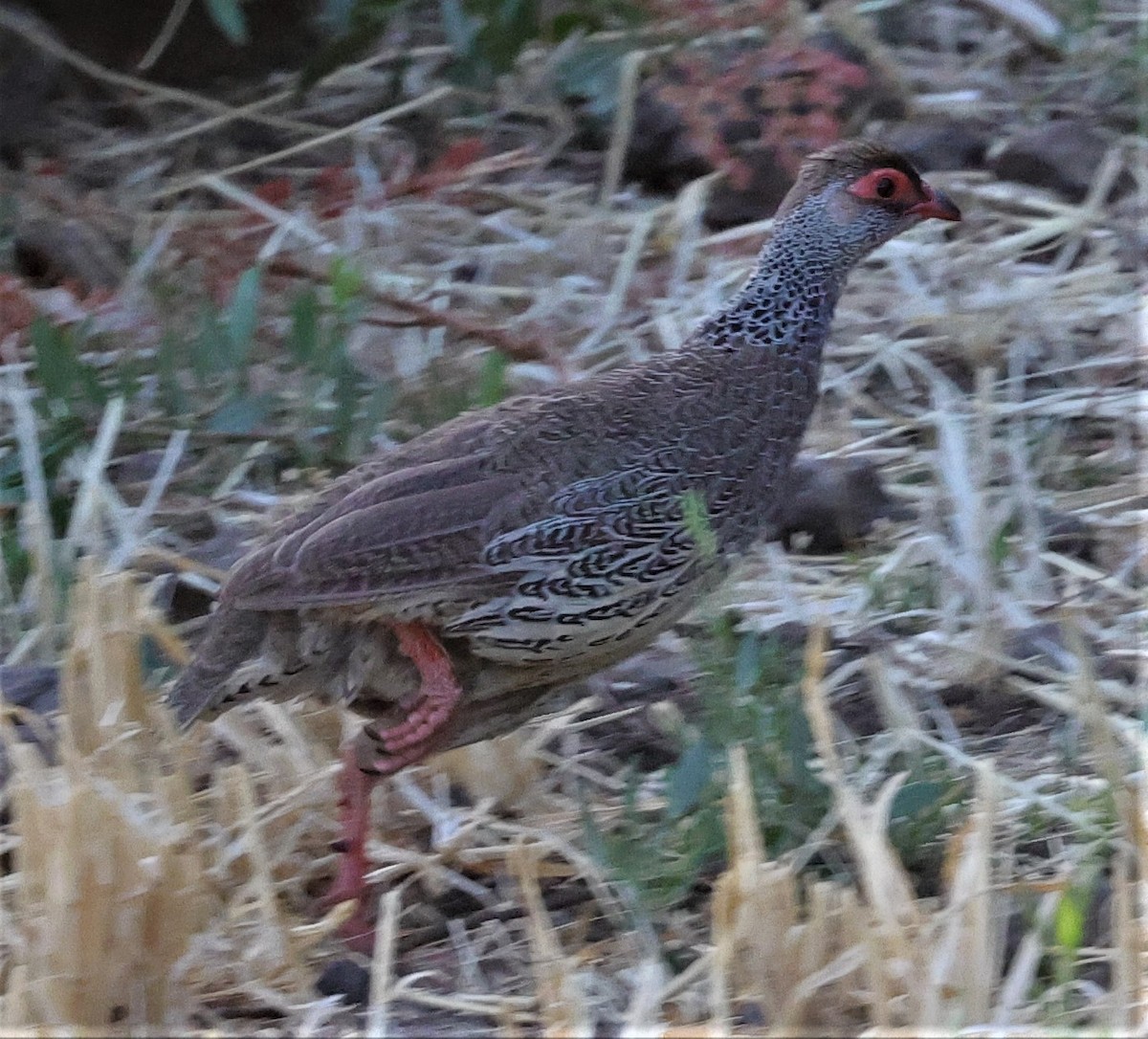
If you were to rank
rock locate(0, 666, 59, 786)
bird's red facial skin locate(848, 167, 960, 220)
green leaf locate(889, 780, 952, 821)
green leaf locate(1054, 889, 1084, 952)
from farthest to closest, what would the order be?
bird's red facial skin locate(848, 167, 960, 220) < rock locate(0, 666, 59, 786) < green leaf locate(889, 780, 952, 821) < green leaf locate(1054, 889, 1084, 952)

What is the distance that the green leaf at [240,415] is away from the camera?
13.2 ft

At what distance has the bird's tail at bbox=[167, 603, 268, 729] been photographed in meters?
2.96

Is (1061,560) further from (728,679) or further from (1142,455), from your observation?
(728,679)

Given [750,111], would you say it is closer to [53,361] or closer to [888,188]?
[888,188]

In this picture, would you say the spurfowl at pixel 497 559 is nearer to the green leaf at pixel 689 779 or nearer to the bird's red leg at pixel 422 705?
the bird's red leg at pixel 422 705

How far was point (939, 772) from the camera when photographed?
2918mm

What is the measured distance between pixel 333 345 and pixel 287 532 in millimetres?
1082

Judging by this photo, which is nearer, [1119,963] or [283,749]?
[1119,963]

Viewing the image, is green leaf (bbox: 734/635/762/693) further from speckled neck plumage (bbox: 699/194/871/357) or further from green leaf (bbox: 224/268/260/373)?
green leaf (bbox: 224/268/260/373)

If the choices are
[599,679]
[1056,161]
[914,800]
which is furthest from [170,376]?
[1056,161]

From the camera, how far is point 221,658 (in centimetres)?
296

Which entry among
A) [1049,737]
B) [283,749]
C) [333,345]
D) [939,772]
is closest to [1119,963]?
[939,772]

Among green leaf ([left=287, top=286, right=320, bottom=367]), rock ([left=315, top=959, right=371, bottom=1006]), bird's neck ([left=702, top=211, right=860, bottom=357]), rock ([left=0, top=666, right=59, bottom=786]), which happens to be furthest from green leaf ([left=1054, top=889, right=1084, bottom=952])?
green leaf ([left=287, top=286, right=320, bottom=367])

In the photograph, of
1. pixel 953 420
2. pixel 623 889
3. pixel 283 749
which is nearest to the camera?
pixel 623 889
